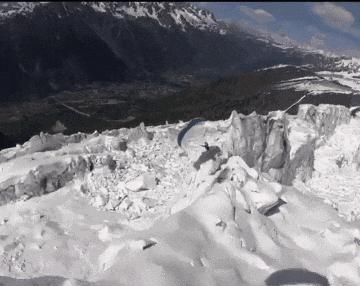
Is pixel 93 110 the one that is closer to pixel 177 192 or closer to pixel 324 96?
pixel 324 96

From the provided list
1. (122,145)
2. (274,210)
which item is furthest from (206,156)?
(122,145)

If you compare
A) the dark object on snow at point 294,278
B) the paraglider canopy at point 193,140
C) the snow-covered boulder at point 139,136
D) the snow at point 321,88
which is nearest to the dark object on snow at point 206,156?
the paraglider canopy at point 193,140

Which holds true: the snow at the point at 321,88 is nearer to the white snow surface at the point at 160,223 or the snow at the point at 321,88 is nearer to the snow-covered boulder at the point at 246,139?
the snow-covered boulder at the point at 246,139

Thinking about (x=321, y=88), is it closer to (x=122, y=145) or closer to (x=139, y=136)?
(x=139, y=136)

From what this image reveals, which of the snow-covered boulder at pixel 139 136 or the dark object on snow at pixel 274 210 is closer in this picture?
A: the dark object on snow at pixel 274 210

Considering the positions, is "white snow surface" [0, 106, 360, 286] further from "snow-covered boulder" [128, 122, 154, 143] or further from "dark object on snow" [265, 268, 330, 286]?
"snow-covered boulder" [128, 122, 154, 143]

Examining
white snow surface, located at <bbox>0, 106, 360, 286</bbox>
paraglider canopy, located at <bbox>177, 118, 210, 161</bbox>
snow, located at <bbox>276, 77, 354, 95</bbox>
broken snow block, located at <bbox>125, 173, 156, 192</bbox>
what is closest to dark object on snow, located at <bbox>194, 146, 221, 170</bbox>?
paraglider canopy, located at <bbox>177, 118, 210, 161</bbox>

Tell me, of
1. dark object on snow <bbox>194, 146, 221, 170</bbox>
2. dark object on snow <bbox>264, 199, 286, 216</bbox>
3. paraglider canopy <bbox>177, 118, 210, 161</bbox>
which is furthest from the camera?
paraglider canopy <bbox>177, 118, 210, 161</bbox>
